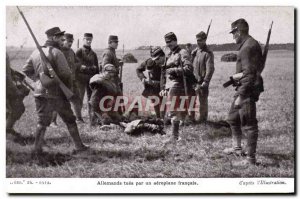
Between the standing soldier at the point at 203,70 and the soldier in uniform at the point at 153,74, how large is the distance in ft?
1.94

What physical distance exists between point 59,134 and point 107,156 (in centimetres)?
84

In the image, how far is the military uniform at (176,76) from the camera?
317 inches

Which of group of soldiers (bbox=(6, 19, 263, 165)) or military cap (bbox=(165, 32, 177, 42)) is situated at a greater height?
military cap (bbox=(165, 32, 177, 42))

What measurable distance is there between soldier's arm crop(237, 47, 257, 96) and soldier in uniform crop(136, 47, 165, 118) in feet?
4.90

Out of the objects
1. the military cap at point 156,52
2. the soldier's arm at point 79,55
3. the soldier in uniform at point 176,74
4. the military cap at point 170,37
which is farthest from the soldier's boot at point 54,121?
the military cap at point 170,37

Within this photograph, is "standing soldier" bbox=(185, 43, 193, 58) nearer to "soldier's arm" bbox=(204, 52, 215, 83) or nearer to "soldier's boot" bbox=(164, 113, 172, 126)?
"soldier's arm" bbox=(204, 52, 215, 83)

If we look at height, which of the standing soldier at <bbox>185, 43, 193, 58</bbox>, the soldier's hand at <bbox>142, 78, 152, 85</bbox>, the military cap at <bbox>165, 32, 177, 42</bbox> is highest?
the military cap at <bbox>165, 32, 177, 42</bbox>

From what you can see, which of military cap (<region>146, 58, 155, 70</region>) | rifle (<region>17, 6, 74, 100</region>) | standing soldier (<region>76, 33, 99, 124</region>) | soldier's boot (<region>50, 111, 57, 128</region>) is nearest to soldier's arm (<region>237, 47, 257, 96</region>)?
military cap (<region>146, 58, 155, 70</region>)

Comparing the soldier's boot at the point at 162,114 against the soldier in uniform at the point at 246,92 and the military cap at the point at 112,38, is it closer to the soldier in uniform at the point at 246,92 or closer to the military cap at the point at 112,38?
the soldier in uniform at the point at 246,92

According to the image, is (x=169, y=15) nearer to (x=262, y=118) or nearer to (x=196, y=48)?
(x=196, y=48)

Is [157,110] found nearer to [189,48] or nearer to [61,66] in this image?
[189,48]

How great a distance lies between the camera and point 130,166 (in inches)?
318

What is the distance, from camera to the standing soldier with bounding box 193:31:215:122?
8.41 m
